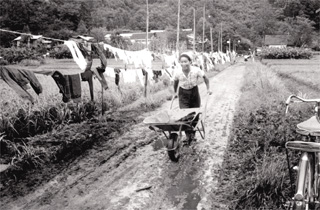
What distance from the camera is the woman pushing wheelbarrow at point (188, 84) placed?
6.52 metres

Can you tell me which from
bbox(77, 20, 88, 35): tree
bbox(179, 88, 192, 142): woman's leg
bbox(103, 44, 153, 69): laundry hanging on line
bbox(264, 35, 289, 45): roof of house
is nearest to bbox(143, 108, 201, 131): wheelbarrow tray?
bbox(179, 88, 192, 142): woman's leg

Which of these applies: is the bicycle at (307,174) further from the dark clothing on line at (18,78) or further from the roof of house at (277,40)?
the roof of house at (277,40)

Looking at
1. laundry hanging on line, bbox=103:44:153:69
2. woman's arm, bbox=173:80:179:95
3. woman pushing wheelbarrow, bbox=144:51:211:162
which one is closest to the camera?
woman pushing wheelbarrow, bbox=144:51:211:162

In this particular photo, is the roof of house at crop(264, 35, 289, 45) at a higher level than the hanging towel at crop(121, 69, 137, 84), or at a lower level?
higher

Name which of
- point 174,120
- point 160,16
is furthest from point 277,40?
point 174,120

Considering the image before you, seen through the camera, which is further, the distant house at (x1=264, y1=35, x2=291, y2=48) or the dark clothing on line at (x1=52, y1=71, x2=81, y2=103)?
the distant house at (x1=264, y1=35, x2=291, y2=48)

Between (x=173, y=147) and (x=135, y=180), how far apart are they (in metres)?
1.03

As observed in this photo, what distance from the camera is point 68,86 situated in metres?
7.03

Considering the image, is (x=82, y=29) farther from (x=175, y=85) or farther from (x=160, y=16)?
(x=175, y=85)

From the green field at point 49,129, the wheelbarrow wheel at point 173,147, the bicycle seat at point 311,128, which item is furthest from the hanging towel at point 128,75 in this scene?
the bicycle seat at point 311,128

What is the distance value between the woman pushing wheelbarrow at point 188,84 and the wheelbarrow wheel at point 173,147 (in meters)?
0.75

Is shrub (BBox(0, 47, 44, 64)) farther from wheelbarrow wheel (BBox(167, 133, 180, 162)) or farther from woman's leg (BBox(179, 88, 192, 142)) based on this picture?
wheelbarrow wheel (BBox(167, 133, 180, 162))

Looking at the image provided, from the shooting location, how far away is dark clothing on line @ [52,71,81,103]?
6.88 m

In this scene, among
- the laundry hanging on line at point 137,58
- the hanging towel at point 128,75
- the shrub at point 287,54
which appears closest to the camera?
the hanging towel at point 128,75
